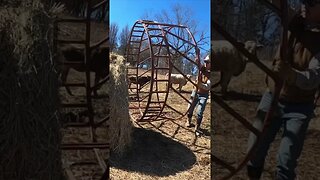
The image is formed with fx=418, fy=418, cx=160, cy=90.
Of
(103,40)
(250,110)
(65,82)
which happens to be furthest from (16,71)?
(250,110)

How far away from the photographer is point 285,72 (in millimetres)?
1984

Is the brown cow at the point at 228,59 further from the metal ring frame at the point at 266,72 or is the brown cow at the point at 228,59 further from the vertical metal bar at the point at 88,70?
the vertical metal bar at the point at 88,70

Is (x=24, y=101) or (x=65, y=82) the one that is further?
(x=65, y=82)

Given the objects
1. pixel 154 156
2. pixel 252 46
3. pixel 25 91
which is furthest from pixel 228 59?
pixel 154 156

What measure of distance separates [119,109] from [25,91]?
3566 mm

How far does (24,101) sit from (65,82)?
8.6 inches

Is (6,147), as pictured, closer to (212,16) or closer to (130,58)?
(212,16)

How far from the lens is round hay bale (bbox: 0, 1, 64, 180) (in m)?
1.88

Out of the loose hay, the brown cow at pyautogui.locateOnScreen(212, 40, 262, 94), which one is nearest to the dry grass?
the loose hay

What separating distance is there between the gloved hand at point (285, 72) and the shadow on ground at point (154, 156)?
3.28m

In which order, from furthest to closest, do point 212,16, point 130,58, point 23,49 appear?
point 130,58, point 212,16, point 23,49

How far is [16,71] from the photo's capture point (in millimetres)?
1886

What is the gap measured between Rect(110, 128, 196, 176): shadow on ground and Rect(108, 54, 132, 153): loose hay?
18 centimetres

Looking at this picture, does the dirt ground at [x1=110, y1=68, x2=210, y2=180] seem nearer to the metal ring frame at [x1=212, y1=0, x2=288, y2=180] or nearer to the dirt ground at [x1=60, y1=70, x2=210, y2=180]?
the dirt ground at [x1=60, y1=70, x2=210, y2=180]
